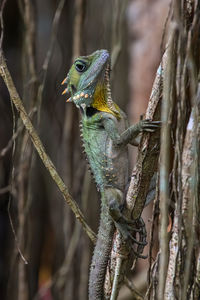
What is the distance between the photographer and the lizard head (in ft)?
8.45

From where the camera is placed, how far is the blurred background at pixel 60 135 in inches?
137

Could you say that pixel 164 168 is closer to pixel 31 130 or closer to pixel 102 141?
pixel 31 130

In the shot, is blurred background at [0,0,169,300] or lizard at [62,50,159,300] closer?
lizard at [62,50,159,300]

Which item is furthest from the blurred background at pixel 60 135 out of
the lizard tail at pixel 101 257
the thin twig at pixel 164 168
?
the thin twig at pixel 164 168

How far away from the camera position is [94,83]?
259 centimetres

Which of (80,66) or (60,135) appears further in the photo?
(60,135)

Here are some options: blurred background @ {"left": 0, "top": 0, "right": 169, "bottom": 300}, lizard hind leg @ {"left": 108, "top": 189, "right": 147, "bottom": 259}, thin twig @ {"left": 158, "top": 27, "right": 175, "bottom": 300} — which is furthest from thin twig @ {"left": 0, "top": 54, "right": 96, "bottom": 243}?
blurred background @ {"left": 0, "top": 0, "right": 169, "bottom": 300}

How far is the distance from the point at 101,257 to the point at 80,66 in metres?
1.04

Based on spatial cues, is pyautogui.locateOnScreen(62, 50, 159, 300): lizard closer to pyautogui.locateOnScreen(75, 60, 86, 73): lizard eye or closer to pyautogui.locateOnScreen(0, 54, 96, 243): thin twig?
pyautogui.locateOnScreen(75, 60, 86, 73): lizard eye

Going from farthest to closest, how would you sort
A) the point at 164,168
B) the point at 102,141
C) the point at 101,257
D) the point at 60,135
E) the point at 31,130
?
1. the point at 60,135
2. the point at 102,141
3. the point at 101,257
4. the point at 31,130
5. the point at 164,168

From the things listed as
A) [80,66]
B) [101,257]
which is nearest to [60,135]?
[80,66]

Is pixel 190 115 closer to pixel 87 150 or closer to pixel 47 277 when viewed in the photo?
pixel 87 150

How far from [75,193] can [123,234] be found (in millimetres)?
1605

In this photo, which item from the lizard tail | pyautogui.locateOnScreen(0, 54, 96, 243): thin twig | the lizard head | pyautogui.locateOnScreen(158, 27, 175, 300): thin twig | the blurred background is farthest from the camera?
the blurred background
